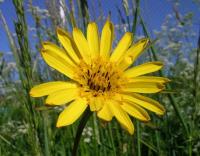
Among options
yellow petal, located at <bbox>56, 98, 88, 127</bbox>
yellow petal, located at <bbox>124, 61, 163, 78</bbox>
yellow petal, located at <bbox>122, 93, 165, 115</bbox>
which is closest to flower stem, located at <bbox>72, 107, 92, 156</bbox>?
yellow petal, located at <bbox>56, 98, 88, 127</bbox>

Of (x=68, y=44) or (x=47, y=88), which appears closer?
(x=47, y=88)

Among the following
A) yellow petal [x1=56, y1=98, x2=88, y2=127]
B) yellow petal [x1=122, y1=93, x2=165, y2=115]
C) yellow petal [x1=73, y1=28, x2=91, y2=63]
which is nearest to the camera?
yellow petal [x1=56, y1=98, x2=88, y2=127]

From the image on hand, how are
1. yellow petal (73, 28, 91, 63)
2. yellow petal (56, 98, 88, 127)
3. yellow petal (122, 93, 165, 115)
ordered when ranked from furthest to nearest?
yellow petal (73, 28, 91, 63) < yellow petal (122, 93, 165, 115) < yellow petal (56, 98, 88, 127)

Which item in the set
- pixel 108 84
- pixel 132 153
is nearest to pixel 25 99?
pixel 108 84

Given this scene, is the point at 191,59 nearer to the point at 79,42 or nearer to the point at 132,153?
the point at 132,153

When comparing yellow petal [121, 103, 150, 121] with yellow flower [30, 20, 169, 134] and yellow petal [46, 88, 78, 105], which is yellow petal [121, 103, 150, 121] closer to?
yellow flower [30, 20, 169, 134]

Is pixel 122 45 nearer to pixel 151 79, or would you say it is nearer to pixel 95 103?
→ pixel 151 79

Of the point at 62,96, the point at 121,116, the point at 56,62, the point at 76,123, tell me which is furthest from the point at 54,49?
the point at 76,123
